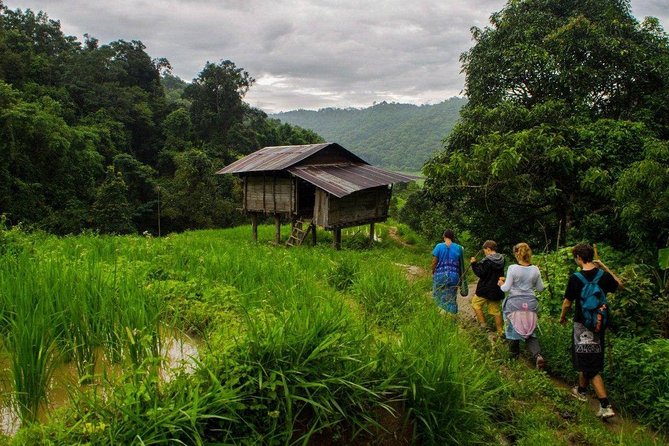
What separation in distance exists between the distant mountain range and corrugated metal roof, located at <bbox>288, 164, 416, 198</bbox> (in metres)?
51.3

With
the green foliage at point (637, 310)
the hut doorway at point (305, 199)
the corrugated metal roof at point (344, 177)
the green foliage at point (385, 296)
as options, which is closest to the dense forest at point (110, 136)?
the hut doorway at point (305, 199)

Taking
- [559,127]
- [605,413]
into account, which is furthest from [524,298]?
[559,127]

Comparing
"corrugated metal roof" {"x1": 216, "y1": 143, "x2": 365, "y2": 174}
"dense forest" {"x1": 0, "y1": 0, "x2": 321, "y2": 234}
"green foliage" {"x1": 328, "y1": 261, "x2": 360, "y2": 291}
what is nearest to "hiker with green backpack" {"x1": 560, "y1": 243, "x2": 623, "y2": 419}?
"green foliage" {"x1": 328, "y1": 261, "x2": 360, "y2": 291}

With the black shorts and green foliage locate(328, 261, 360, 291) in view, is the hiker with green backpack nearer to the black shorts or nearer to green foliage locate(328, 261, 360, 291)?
the black shorts

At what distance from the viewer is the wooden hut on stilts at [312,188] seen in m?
16.4

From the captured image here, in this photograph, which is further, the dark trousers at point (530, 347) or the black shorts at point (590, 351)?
the dark trousers at point (530, 347)

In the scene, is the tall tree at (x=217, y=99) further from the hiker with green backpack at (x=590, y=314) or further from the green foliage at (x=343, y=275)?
the hiker with green backpack at (x=590, y=314)

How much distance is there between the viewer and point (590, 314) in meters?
4.45

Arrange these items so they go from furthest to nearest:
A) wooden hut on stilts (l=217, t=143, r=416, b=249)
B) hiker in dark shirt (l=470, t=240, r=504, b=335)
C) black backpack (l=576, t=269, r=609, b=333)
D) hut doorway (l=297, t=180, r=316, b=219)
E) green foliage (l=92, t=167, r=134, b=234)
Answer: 1. green foliage (l=92, t=167, r=134, b=234)
2. hut doorway (l=297, t=180, r=316, b=219)
3. wooden hut on stilts (l=217, t=143, r=416, b=249)
4. hiker in dark shirt (l=470, t=240, r=504, b=335)
5. black backpack (l=576, t=269, r=609, b=333)

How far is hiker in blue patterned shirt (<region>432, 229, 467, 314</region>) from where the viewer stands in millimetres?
6312

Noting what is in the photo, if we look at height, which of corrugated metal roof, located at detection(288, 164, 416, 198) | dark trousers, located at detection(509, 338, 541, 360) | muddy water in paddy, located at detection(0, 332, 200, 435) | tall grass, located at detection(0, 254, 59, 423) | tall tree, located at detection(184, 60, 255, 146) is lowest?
dark trousers, located at detection(509, 338, 541, 360)

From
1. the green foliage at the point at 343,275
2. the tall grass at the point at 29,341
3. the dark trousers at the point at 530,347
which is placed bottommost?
the dark trousers at the point at 530,347

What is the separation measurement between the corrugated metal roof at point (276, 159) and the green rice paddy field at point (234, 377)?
1228 cm

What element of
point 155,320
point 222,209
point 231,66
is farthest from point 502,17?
point 231,66
